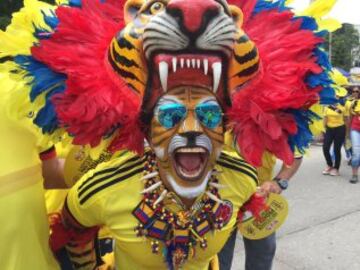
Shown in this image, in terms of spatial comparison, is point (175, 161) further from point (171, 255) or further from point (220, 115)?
point (171, 255)

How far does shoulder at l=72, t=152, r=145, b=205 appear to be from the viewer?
1.67 meters

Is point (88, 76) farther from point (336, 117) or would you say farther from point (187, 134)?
point (336, 117)

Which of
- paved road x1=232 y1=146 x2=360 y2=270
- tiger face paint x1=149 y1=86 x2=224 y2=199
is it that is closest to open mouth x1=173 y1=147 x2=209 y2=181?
tiger face paint x1=149 y1=86 x2=224 y2=199

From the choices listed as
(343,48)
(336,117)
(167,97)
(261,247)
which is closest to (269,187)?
(261,247)

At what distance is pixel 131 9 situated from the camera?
150 centimetres

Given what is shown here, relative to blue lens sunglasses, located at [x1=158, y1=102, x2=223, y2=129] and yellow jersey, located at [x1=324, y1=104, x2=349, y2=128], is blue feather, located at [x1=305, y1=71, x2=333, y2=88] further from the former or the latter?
yellow jersey, located at [x1=324, y1=104, x2=349, y2=128]

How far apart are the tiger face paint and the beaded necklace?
0.11 m

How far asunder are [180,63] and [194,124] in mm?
194

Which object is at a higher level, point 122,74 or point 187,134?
point 122,74

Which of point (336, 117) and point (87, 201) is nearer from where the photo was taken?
point (87, 201)

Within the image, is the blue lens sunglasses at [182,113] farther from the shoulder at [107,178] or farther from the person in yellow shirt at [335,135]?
the person in yellow shirt at [335,135]

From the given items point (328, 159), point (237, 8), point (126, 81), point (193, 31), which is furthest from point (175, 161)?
point (328, 159)

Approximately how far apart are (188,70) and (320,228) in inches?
146

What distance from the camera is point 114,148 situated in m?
1.62
